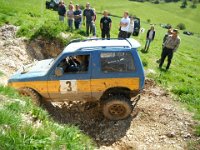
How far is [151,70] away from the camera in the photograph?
15656 mm

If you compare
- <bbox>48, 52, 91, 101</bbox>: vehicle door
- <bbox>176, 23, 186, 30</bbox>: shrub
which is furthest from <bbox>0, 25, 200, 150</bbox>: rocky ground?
<bbox>176, 23, 186, 30</bbox>: shrub

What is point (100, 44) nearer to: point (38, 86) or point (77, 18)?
point (38, 86)

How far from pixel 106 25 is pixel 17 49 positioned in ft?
15.7

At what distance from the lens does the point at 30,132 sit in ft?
22.2

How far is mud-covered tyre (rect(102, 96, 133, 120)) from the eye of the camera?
425 inches

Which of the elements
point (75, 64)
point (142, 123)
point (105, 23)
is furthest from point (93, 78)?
point (105, 23)

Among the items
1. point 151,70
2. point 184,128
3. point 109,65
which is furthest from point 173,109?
point 151,70

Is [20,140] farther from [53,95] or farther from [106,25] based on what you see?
[106,25]

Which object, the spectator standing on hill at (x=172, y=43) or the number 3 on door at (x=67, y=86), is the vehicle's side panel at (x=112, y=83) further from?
the spectator standing on hill at (x=172, y=43)

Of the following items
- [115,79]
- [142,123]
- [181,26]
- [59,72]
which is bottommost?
[181,26]

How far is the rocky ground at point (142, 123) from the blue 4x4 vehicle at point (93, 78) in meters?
0.55

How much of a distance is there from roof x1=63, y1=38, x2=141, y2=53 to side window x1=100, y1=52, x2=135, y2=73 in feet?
1.10

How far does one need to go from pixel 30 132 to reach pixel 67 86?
158 inches

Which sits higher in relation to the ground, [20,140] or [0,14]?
[20,140]
